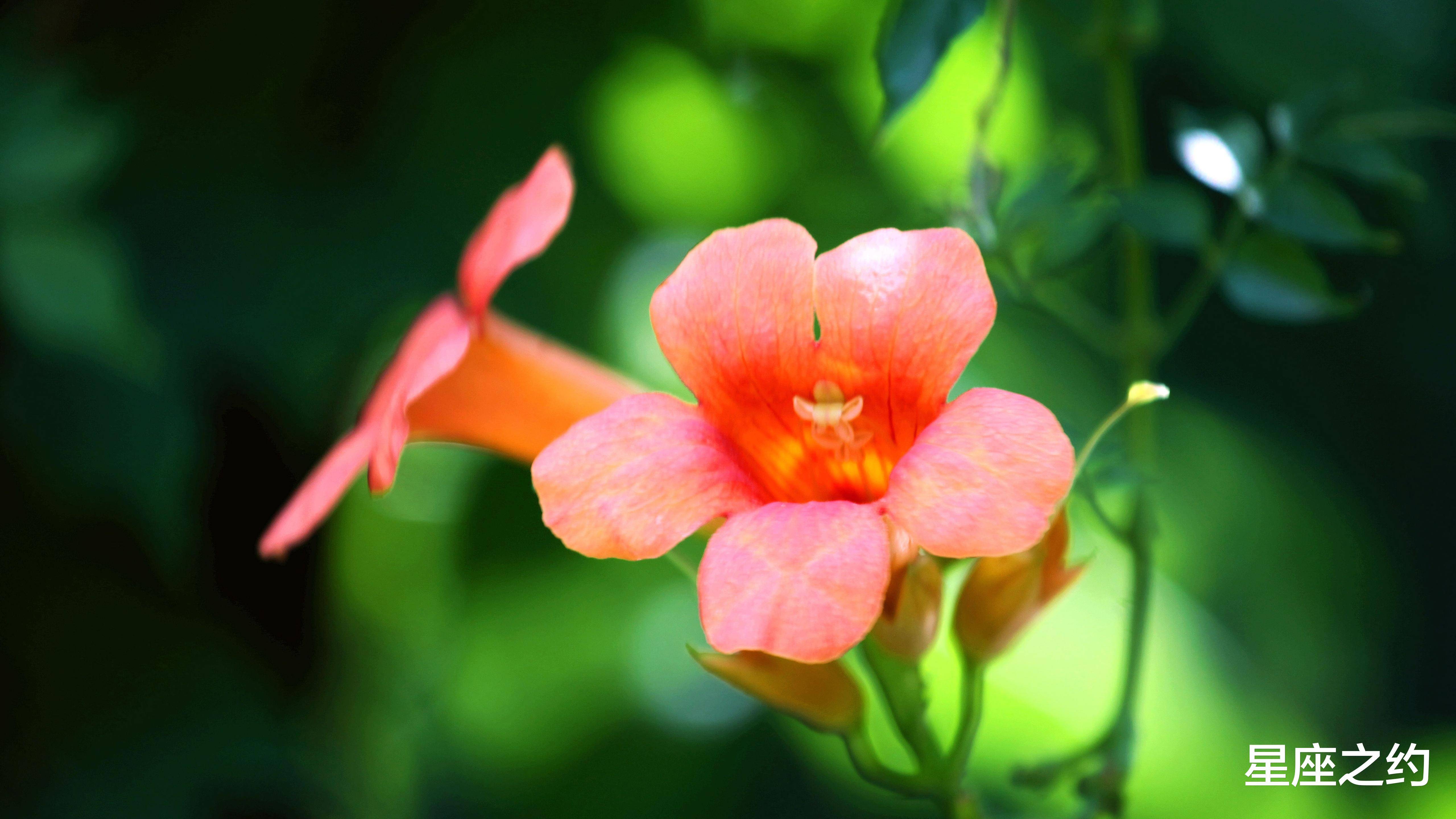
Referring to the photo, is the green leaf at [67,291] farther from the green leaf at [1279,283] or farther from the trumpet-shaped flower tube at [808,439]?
the green leaf at [1279,283]

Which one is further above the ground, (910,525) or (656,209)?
(656,209)

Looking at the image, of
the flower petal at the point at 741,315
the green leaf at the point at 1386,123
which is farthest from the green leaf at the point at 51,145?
the green leaf at the point at 1386,123

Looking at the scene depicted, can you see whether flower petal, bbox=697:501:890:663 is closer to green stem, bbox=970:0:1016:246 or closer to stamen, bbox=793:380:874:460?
stamen, bbox=793:380:874:460

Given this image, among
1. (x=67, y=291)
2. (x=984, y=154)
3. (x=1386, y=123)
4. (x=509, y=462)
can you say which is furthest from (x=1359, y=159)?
(x=509, y=462)

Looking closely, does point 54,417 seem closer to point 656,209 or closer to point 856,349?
point 656,209

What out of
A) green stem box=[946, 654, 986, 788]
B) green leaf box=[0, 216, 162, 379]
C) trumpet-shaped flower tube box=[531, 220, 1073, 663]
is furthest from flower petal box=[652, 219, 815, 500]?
green leaf box=[0, 216, 162, 379]

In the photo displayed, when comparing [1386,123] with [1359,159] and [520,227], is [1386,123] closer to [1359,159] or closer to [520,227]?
[1359,159]

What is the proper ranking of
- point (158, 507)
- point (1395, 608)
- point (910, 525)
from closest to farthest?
point (910, 525)
point (158, 507)
point (1395, 608)

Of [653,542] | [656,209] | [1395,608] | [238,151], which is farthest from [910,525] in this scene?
[1395,608]
